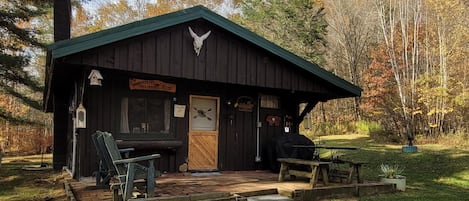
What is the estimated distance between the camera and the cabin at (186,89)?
21.3 ft

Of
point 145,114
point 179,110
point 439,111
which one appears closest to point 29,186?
point 145,114

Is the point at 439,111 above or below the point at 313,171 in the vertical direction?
above

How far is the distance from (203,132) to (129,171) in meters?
3.60

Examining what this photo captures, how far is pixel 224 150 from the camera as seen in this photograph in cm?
822

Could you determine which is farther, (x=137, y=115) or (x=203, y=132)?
(x=203, y=132)

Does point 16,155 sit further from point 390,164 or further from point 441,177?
point 441,177

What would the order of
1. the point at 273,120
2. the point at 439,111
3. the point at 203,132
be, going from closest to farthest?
1. the point at 203,132
2. the point at 273,120
3. the point at 439,111

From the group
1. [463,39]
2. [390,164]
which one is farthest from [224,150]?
[463,39]

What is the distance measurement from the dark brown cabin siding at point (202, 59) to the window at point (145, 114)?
2.75ft

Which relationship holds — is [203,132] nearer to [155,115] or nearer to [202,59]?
[155,115]

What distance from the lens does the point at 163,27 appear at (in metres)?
6.62

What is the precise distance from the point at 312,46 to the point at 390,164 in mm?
10987

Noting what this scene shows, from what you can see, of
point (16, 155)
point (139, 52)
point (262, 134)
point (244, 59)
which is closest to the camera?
point (139, 52)

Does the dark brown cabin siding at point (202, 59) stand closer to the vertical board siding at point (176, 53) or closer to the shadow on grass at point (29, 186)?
the vertical board siding at point (176, 53)
